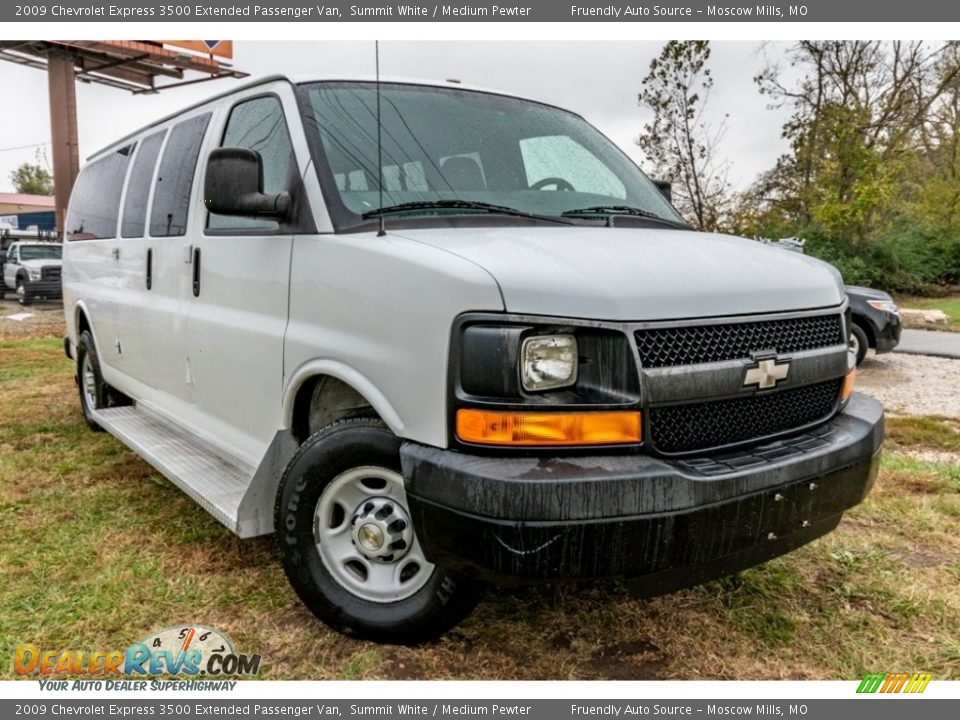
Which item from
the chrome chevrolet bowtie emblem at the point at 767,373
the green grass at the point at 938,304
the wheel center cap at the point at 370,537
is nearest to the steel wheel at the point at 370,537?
the wheel center cap at the point at 370,537

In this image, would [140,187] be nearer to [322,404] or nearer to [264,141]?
[264,141]

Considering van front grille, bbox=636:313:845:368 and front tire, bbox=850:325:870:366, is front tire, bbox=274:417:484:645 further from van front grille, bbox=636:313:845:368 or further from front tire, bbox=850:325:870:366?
front tire, bbox=850:325:870:366

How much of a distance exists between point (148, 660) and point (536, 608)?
1481 mm

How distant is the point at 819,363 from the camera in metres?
2.81

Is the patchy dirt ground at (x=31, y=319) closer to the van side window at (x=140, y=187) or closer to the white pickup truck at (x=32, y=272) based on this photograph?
the white pickup truck at (x=32, y=272)

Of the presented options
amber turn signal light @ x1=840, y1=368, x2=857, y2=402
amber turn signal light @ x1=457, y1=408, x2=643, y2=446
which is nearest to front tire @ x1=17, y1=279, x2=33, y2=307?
amber turn signal light @ x1=457, y1=408, x2=643, y2=446

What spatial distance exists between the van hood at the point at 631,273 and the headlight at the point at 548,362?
91mm

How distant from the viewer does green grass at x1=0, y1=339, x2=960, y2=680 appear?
2.75 m

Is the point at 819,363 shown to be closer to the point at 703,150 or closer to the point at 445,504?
the point at 445,504

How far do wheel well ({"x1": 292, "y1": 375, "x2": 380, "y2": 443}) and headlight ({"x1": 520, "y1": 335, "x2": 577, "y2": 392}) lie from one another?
85 cm

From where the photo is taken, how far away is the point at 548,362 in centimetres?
232

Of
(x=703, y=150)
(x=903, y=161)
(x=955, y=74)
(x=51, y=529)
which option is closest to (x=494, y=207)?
(x=51, y=529)

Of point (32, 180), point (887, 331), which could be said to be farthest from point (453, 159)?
point (32, 180)

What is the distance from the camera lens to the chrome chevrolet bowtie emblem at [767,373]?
253 centimetres
